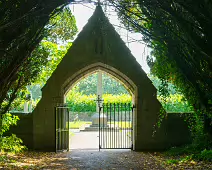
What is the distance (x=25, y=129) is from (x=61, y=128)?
1259 millimetres

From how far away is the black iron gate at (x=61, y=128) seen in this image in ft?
35.5

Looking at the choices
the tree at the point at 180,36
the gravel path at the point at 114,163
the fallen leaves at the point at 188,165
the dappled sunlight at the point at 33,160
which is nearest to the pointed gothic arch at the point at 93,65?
the dappled sunlight at the point at 33,160

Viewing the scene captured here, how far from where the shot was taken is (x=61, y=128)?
35.9 ft

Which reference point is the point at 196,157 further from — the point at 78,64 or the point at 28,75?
the point at 28,75

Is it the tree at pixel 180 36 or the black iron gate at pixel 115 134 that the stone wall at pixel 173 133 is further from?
the tree at pixel 180 36

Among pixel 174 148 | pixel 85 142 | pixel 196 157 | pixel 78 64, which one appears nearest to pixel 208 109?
pixel 196 157

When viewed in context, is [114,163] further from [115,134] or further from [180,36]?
[115,134]

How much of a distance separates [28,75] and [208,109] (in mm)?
5766

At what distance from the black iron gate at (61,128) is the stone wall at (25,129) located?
94 centimetres

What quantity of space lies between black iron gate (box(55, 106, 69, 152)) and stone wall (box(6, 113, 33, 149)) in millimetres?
936

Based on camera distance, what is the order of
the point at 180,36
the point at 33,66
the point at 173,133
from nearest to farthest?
the point at 180,36, the point at 33,66, the point at 173,133

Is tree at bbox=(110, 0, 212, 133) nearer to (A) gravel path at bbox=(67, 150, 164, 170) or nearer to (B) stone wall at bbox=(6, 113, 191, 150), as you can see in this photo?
(A) gravel path at bbox=(67, 150, 164, 170)

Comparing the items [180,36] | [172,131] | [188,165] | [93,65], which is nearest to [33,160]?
[93,65]

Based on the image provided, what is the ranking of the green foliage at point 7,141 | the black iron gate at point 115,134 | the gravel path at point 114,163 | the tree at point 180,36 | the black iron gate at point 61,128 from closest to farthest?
the tree at point 180,36 < the gravel path at point 114,163 < the green foliage at point 7,141 < the black iron gate at point 61,128 < the black iron gate at point 115,134
